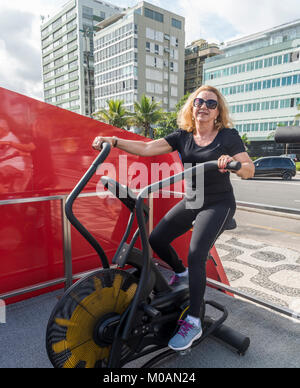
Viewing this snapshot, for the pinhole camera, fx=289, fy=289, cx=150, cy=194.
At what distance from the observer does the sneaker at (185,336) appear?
1.90 meters

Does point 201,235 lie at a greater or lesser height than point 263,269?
greater

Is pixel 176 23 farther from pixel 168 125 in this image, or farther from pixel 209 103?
pixel 209 103

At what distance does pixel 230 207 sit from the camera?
2061 mm

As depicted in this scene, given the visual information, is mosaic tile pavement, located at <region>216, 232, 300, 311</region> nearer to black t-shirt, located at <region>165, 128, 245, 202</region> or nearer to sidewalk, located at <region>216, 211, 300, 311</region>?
sidewalk, located at <region>216, 211, 300, 311</region>

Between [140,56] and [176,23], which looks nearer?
[140,56]

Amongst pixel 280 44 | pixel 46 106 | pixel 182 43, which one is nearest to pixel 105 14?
pixel 182 43

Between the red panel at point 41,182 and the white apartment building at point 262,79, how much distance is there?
129 feet

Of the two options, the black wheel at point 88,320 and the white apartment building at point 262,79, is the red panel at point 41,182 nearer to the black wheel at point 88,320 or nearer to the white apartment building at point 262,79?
the black wheel at point 88,320

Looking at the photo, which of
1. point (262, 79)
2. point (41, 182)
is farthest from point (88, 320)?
point (262, 79)

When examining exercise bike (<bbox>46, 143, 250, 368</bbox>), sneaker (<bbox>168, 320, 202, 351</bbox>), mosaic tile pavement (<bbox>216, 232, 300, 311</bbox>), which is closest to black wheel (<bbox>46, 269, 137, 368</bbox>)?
exercise bike (<bbox>46, 143, 250, 368</bbox>)

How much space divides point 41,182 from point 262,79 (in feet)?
160

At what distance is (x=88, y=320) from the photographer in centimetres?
175
